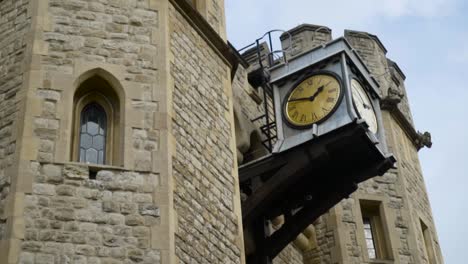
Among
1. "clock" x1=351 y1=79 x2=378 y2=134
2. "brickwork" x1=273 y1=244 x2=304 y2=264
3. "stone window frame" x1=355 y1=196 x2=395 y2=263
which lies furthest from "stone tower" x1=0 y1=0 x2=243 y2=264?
"stone window frame" x1=355 y1=196 x2=395 y2=263

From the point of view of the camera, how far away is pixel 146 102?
9828mm

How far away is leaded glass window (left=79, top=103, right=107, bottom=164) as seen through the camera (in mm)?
9469

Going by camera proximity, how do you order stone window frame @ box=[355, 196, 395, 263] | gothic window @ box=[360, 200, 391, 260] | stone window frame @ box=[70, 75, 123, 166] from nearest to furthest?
stone window frame @ box=[70, 75, 123, 166]
stone window frame @ box=[355, 196, 395, 263]
gothic window @ box=[360, 200, 391, 260]

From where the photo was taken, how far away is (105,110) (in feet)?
32.3

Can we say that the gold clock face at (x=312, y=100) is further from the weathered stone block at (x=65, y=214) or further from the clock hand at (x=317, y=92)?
the weathered stone block at (x=65, y=214)

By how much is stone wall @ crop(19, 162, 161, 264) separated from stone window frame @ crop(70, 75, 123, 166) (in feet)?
1.15

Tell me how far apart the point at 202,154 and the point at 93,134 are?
1284 millimetres

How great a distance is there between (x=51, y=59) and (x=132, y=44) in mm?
945

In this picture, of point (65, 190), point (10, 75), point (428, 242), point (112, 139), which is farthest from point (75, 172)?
point (428, 242)

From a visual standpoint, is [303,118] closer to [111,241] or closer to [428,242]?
[428,242]

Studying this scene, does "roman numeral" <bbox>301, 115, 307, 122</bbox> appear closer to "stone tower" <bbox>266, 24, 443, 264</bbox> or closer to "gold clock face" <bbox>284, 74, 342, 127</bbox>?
"gold clock face" <bbox>284, 74, 342, 127</bbox>

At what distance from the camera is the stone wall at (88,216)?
8.43 m

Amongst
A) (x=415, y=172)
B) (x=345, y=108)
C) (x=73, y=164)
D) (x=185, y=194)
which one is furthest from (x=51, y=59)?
(x=415, y=172)

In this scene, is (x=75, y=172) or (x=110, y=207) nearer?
(x=110, y=207)
